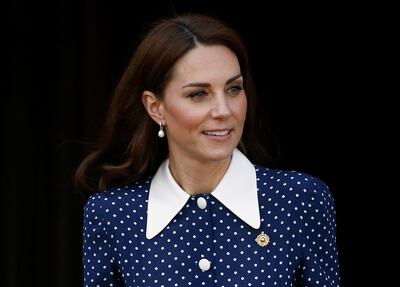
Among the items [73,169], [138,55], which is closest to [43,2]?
[73,169]

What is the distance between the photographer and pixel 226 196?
3252 mm

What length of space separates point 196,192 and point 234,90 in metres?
0.33

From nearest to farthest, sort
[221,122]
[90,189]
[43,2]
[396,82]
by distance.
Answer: [221,122] → [90,189] → [43,2] → [396,82]

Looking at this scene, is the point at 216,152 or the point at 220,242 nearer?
the point at 216,152

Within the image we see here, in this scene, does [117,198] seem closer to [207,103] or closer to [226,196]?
[226,196]

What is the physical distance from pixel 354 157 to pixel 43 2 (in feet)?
4.72

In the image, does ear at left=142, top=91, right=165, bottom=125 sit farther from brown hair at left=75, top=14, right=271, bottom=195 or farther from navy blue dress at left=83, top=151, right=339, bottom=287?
navy blue dress at left=83, top=151, right=339, bottom=287

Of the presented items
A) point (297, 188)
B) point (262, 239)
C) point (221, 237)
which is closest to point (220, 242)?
point (221, 237)

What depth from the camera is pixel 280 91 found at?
4.79 metres

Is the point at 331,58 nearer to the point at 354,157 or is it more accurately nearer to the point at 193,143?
the point at 354,157

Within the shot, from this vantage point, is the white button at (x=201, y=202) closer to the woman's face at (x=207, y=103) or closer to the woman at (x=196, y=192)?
the woman at (x=196, y=192)

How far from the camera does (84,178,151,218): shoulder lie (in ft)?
10.8

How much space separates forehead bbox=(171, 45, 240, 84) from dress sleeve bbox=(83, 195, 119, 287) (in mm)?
462

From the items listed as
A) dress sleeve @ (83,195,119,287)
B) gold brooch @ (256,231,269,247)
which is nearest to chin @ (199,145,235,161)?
gold brooch @ (256,231,269,247)
